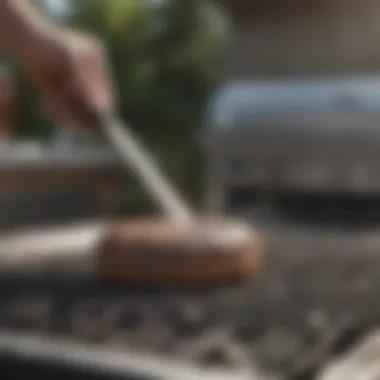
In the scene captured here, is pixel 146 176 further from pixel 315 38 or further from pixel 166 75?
pixel 166 75

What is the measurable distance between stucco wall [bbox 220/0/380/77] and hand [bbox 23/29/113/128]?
0.91 m

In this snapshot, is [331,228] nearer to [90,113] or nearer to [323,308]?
[90,113]

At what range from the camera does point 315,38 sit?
6.66 feet

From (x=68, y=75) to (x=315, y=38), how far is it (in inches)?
40.0

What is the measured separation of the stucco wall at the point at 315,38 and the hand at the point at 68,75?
0.91 m

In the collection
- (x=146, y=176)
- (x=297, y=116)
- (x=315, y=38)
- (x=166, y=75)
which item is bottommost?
(x=146, y=176)

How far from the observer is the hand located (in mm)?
1078

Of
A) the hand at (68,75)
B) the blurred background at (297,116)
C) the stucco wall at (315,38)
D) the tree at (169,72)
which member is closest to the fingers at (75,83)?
the hand at (68,75)

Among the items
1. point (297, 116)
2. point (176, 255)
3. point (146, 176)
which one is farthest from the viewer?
point (297, 116)

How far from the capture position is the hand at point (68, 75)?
42.4 inches

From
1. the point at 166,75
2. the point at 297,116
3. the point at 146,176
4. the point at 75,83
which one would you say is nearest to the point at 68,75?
the point at 75,83

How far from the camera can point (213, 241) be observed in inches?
38.0

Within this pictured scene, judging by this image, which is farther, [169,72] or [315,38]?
[169,72]

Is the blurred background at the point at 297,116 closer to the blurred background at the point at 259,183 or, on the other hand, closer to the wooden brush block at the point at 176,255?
the blurred background at the point at 259,183
